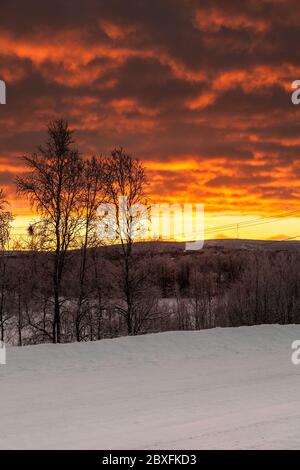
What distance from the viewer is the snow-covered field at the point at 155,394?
10.5 meters

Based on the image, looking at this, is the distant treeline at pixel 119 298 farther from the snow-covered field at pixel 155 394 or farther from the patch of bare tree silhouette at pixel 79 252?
the snow-covered field at pixel 155 394

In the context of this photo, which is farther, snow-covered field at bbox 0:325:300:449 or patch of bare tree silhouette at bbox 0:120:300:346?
patch of bare tree silhouette at bbox 0:120:300:346

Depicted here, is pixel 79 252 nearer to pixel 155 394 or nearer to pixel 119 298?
pixel 119 298

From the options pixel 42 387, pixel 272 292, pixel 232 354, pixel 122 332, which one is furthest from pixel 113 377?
pixel 272 292

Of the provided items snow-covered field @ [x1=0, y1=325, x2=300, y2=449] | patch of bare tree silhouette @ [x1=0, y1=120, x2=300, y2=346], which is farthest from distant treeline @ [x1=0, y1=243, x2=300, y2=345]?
snow-covered field @ [x1=0, y1=325, x2=300, y2=449]

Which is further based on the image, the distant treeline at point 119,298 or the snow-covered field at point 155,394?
the distant treeline at point 119,298

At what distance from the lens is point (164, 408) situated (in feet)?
44.0

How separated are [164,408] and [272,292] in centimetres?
3174

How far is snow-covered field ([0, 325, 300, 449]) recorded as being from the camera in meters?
10.5

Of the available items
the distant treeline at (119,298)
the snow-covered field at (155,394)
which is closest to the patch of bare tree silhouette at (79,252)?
the distant treeline at (119,298)

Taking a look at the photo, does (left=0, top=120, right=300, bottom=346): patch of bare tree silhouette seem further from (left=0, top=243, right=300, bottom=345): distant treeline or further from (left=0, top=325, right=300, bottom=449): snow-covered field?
(left=0, top=325, right=300, bottom=449): snow-covered field

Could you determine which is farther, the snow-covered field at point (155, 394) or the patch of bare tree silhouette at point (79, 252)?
the patch of bare tree silhouette at point (79, 252)
